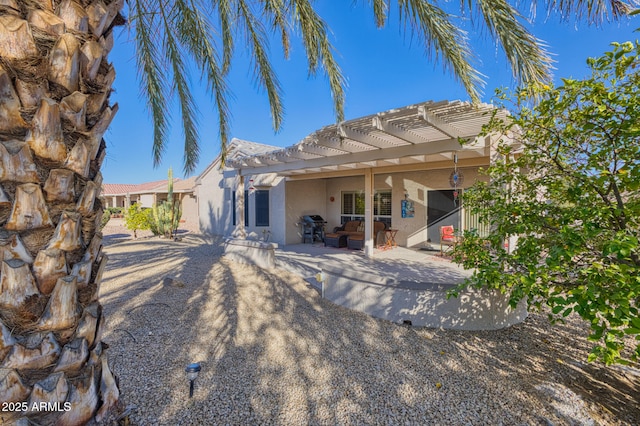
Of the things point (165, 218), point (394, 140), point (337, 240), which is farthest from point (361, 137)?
point (165, 218)

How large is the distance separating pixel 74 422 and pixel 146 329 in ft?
11.8

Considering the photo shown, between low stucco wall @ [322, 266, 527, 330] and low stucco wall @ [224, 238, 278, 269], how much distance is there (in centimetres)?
408

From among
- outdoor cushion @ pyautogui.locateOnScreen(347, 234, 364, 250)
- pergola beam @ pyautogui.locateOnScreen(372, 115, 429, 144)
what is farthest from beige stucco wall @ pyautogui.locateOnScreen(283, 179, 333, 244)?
pergola beam @ pyautogui.locateOnScreen(372, 115, 429, 144)

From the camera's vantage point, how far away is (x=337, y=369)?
155 inches

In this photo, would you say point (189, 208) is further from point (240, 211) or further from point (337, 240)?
point (337, 240)

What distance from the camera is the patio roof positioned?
522 centimetres

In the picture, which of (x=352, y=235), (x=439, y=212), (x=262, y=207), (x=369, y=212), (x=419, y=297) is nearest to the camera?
(x=419, y=297)

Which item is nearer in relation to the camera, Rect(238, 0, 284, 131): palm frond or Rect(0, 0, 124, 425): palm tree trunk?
Rect(0, 0, 124, 425): palm tree trunk

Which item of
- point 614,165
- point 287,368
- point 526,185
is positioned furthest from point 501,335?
point 287,368

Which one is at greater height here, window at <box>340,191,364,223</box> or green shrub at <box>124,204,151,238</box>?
window at <box>340,191,364,223</box>

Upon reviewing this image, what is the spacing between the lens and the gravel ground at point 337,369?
10.3 ft

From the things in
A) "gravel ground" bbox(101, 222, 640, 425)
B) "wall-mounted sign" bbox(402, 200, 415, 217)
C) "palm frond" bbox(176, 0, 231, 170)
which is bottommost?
"gravel ground" bbox(101, 222, 640, 425)

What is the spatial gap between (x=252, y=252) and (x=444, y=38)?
8246 mm

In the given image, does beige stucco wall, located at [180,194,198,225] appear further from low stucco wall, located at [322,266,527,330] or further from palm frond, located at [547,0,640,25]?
palm frond, located at [547,0,640,25]
